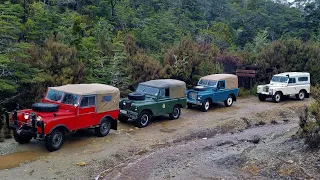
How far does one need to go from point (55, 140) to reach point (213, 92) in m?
10.6

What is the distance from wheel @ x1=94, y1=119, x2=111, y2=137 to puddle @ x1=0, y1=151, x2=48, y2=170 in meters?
2.60

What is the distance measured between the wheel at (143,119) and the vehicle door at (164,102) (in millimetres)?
606

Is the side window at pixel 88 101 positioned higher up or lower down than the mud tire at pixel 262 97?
higher up

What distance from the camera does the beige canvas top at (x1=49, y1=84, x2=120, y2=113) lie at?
1345 cm

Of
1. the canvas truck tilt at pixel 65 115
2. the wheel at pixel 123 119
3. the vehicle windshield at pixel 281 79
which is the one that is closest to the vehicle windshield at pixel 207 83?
the vehicle windshield at pixel 281 79

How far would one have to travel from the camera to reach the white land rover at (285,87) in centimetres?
2270

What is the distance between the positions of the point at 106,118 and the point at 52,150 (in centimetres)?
286

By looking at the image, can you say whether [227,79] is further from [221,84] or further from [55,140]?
[55,140]

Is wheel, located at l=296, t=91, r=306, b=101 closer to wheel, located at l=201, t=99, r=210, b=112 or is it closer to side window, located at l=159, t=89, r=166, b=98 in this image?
wheel, located at l=201, t=99, r=210, b=112

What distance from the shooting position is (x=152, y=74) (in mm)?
21797

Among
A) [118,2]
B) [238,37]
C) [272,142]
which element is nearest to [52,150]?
[272,142]

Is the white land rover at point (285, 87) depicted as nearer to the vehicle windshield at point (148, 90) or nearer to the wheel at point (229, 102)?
the wheel at point (229, 102)

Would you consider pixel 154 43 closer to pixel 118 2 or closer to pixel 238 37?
pixel 118 2

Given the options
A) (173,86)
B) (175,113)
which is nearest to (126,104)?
(173,86)
